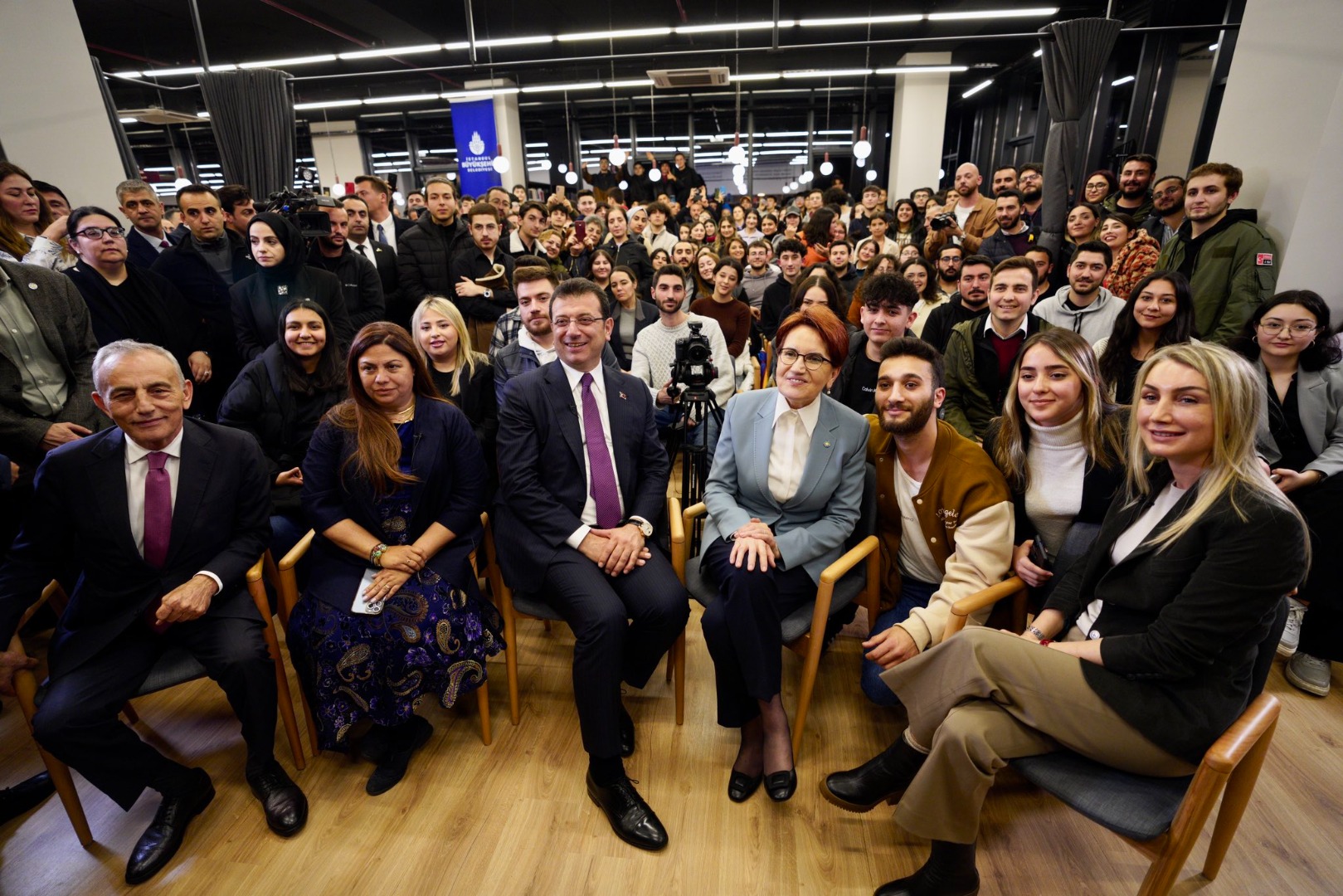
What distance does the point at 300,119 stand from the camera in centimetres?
1269

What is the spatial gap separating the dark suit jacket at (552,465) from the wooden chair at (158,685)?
687 mm

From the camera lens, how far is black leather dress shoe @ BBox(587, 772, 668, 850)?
1.62 metres

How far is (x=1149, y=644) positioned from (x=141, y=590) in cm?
249

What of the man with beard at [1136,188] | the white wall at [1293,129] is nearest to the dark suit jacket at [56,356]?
the white wall at [1293,129]

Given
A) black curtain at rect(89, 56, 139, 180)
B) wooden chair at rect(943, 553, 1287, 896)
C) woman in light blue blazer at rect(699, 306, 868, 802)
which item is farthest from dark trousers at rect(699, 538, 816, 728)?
black curtain at rect(89, 56, 139, 180)

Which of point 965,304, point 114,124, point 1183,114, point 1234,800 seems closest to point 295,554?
point 1234,800

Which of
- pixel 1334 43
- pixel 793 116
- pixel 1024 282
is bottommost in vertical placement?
pixel 1024 282

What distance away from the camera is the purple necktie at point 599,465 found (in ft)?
6.68

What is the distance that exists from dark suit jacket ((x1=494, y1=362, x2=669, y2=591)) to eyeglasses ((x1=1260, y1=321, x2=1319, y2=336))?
88.3 inches

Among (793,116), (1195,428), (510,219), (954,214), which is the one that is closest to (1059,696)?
(1195,428)

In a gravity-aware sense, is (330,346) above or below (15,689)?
above

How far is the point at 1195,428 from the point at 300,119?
52.5 ft

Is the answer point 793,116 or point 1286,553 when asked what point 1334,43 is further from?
point 793,116

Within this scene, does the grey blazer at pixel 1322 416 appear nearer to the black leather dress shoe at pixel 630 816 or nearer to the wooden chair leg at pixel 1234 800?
the wooden chair leg at pixel 1234 800
